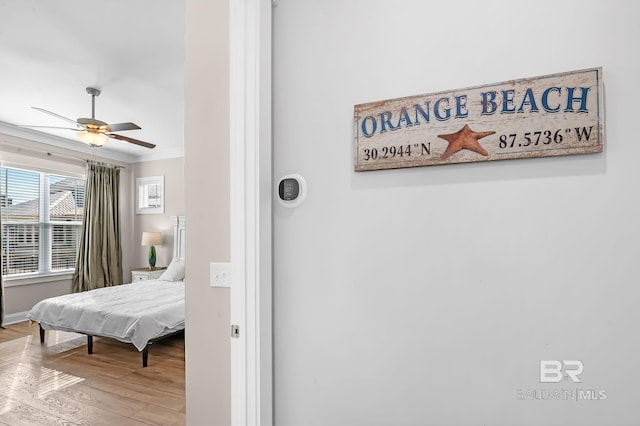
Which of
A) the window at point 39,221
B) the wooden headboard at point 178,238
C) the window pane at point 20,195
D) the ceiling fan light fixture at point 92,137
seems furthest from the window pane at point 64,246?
the ceiling fan light fixture at point 92,137

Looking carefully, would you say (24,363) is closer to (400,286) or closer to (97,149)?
(97,149)

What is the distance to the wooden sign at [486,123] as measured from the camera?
104 centimetres

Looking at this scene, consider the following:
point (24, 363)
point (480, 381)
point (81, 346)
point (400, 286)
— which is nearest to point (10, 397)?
point (24, 363)

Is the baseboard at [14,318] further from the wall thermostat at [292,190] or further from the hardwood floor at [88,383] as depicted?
the wall thermostat at [292,190]

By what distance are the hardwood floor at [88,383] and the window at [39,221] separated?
4.16 ft

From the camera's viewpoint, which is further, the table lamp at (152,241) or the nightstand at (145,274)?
the table lamp at (152,241)

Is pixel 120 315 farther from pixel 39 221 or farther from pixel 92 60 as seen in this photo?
pixel 39 221

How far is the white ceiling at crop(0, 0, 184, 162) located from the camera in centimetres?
219

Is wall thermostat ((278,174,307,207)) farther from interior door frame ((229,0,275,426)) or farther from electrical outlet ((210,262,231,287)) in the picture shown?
electrical outlet ((210,262,231,287))

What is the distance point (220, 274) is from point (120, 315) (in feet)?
7.91

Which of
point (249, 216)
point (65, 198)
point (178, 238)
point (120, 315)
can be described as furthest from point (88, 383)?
point (65, 198)

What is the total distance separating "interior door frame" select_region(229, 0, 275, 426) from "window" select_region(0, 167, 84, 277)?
4.86 m

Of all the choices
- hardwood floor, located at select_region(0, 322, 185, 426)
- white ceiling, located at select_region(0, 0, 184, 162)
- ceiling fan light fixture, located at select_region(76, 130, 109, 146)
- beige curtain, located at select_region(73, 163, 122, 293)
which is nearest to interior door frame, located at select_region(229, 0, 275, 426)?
white ceiling, located at select_region(0, 0, 184, 162)

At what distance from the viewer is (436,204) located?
120 centimetres
